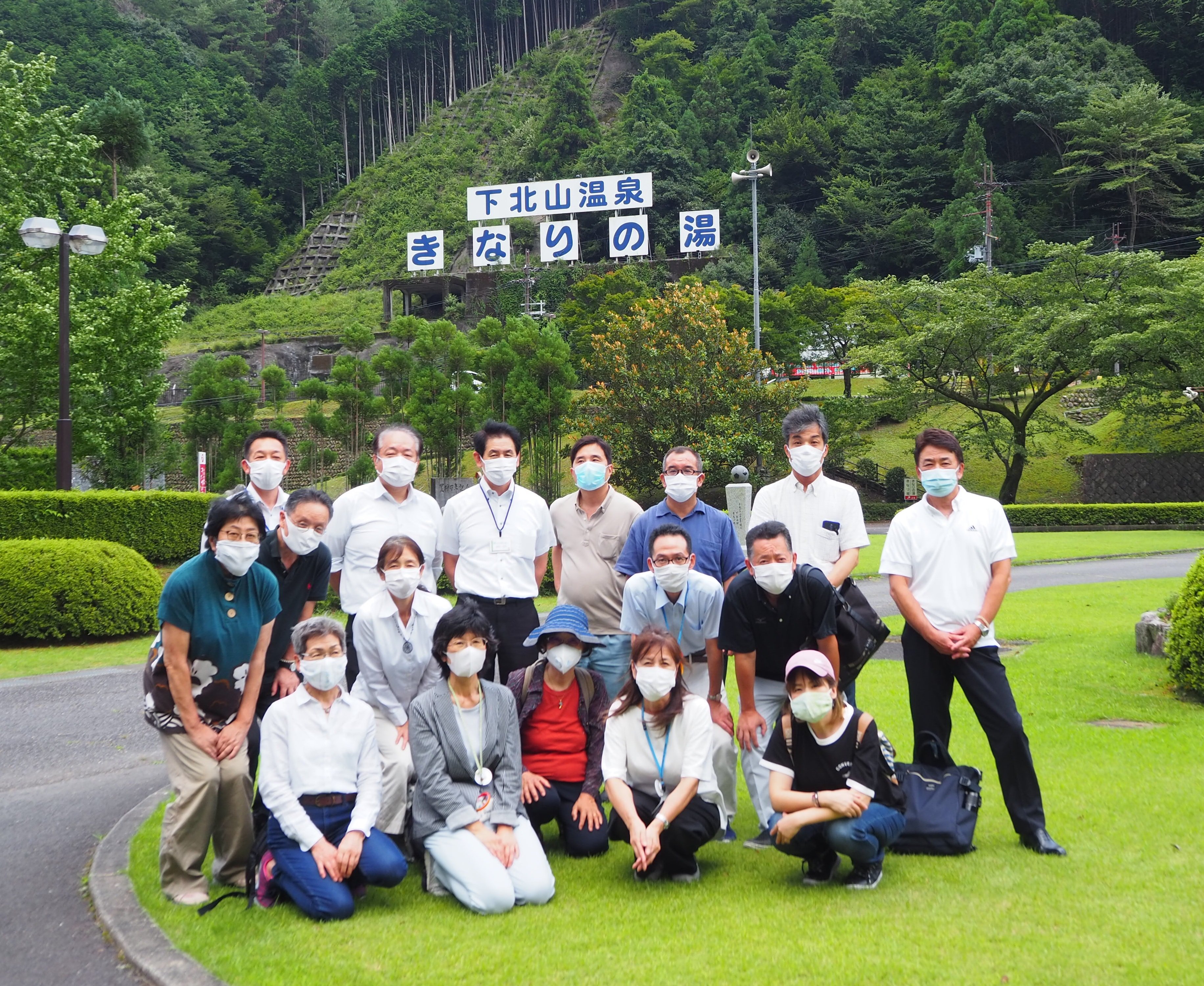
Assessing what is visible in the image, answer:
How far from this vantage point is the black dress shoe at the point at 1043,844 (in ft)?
15.3

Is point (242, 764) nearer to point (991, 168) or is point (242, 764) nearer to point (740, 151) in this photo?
point (991, 168)

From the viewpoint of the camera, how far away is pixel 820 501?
5.59 meters

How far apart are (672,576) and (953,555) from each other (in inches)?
55.6

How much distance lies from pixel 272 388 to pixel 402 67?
80622mm

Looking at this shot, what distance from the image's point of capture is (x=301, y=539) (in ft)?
17.2

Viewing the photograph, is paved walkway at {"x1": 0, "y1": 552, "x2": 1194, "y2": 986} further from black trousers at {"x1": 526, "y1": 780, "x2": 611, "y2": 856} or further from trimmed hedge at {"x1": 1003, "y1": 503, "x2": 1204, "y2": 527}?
trimmed hedge at {"x1": 1003, "y1": 503, "x2": 1204, "y2": 527}

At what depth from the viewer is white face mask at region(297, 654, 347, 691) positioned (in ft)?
14.9

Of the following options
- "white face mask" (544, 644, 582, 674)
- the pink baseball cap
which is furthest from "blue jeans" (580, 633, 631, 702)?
the pink baseball cap

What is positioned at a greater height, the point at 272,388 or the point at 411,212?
the point at 411,212

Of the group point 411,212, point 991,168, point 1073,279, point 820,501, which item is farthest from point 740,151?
point 820,501

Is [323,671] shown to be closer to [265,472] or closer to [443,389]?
[265,472]

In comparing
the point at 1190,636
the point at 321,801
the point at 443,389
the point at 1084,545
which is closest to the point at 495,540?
the point at 321,801

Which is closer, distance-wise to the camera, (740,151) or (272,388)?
(272,388)

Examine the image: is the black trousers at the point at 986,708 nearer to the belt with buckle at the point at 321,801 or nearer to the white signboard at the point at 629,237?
the belt with buckle at the point at 321,801
